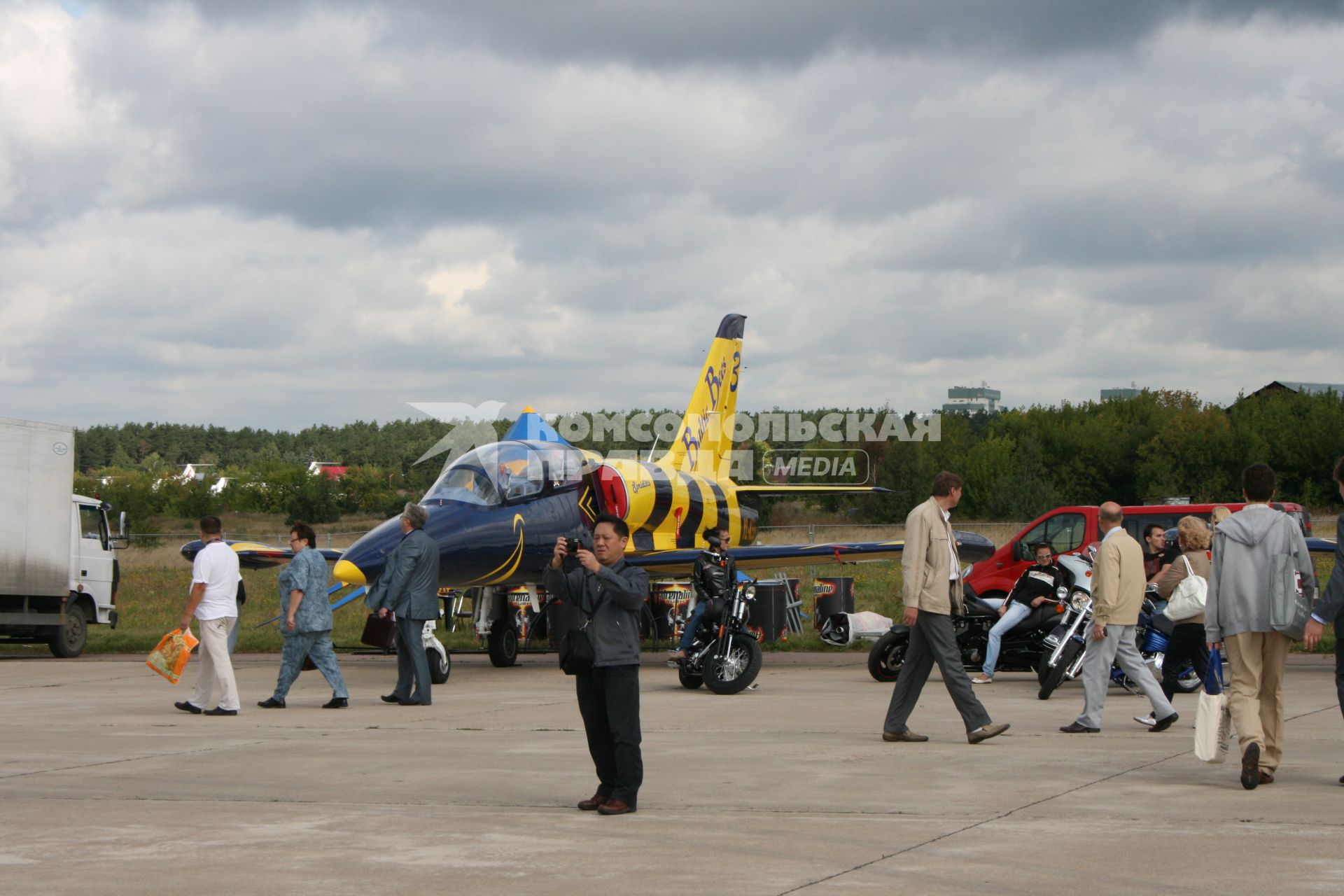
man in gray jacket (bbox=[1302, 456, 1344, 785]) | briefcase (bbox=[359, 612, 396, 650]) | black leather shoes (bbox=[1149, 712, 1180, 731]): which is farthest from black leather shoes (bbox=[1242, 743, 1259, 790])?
briefcase (bbox=[359, 612, 396, 650])

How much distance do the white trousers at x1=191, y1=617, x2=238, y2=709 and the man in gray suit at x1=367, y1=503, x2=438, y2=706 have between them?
151 centimetres

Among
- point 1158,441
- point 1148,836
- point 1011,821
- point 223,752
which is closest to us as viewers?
point 1148,836

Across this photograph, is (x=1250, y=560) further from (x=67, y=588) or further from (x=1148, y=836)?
(x=67, y=588)

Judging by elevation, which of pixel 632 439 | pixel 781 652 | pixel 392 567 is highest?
pixel 632 439

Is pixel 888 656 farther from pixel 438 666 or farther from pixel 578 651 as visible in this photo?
pixel 578 651

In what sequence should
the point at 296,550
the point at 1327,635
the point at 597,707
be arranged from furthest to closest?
the point at 1327,635, the point at 296,550, the point at 597,707

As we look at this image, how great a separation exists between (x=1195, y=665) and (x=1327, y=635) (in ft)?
32.8

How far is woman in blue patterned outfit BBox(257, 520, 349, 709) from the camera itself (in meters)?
12.7

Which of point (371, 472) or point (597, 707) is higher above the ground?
point (371, 472)

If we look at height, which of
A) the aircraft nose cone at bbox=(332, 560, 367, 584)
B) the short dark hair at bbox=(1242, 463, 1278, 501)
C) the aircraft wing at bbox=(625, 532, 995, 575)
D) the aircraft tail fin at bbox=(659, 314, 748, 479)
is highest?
the aircraft tail fin at bbox=(659, 314, 748, 479)

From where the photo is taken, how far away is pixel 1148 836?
624 cm

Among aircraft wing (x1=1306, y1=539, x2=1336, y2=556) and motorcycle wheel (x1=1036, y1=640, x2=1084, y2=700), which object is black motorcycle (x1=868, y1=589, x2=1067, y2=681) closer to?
motorcycle wheel (x1=1036, y1=640, x2=1084, y2=700)

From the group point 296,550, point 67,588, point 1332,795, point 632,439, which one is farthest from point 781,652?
point 632,439

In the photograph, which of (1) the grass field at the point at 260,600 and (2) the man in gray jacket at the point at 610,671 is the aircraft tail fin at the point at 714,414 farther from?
(2) the man in gray jacket at the point at 610,671
